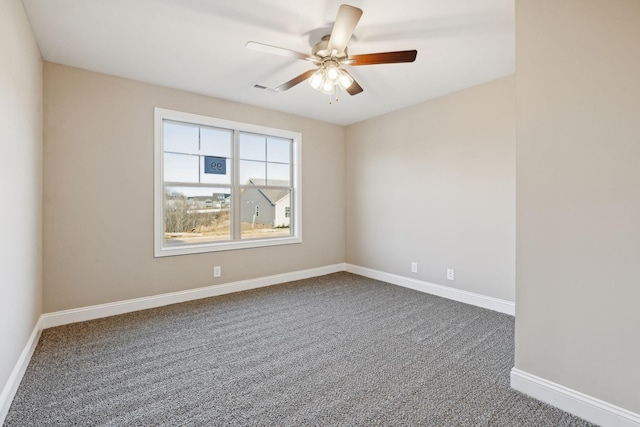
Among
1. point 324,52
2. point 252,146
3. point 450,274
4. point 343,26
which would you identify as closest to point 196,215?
point 252,146

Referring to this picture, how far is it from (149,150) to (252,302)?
207cm

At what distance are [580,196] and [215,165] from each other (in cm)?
361

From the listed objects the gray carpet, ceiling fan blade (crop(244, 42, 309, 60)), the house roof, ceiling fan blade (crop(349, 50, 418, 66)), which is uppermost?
ceiling fan blade (crop(244, 42, 309, 60))

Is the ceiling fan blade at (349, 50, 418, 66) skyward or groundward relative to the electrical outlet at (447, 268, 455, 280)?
skyward

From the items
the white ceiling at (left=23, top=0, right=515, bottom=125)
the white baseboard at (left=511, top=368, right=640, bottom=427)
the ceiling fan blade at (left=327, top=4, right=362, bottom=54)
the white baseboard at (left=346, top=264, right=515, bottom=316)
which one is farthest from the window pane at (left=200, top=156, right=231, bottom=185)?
the white baseboard at (left=511, top=368, right=640, bottom=427)

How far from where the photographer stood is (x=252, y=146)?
13.8 ft

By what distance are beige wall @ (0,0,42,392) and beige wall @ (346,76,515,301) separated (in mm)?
3800

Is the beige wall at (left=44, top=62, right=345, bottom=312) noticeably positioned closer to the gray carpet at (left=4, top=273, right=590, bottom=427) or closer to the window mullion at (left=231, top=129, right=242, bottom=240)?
the window mullion at (left=231, top=129, right=242, bottom=240)

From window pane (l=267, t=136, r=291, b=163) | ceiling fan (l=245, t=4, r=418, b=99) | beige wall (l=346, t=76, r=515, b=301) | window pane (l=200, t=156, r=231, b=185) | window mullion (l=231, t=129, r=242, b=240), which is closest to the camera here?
ceiling fan (l=245, t=4, r=418, b=99)

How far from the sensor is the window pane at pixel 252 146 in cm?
411

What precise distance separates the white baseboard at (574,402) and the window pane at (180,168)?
3.66 metres

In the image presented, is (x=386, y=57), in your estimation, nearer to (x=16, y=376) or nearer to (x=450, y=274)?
(x=450, y=274)

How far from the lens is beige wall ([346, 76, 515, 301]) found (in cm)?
318

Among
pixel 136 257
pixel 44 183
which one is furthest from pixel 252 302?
pixel 44 183
